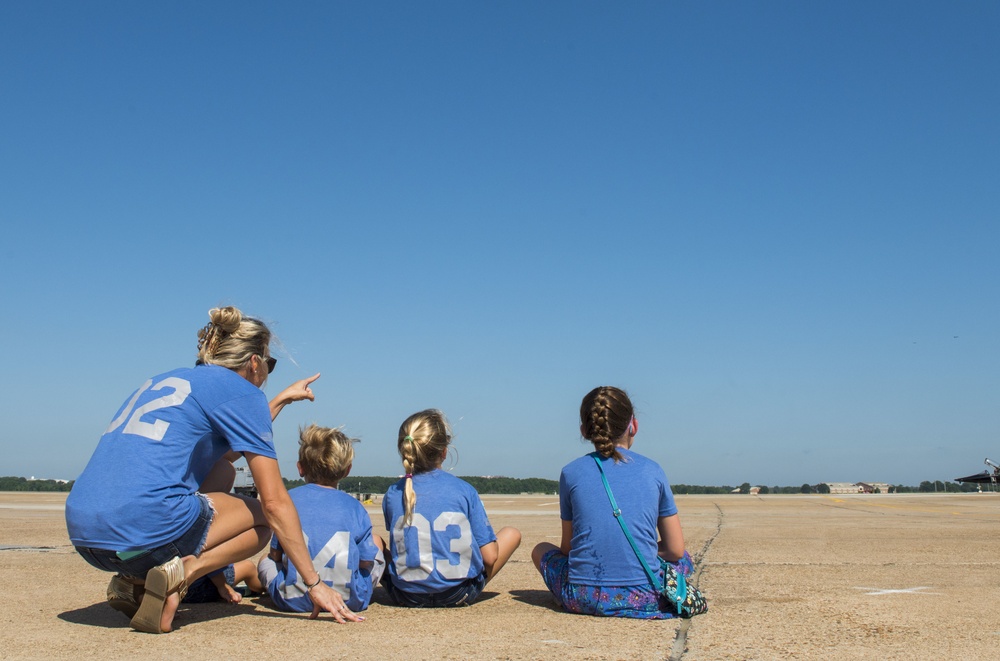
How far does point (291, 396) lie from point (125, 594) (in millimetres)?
1189

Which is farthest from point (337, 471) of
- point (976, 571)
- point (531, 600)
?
point (976, 571)

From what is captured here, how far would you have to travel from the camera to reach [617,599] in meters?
4.10

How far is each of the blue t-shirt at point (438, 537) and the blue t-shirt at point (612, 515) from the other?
1.86 ft

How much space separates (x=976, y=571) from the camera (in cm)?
621

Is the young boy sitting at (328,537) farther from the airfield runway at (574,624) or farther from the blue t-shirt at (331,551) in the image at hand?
the airfield runway at (574,624)

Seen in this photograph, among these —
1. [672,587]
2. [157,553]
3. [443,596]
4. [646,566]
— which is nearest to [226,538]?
[157,553]

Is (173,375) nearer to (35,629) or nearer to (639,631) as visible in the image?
(35,629)

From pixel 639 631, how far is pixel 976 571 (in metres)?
3.90

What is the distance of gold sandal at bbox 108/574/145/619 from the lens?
3758mm

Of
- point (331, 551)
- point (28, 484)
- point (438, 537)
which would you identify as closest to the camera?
point (331, 551)

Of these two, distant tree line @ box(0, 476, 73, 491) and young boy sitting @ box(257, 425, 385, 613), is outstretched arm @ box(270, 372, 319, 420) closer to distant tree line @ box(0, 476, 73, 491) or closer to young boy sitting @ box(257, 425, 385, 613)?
young boy sitting @ box(257, 425, 385, 613)

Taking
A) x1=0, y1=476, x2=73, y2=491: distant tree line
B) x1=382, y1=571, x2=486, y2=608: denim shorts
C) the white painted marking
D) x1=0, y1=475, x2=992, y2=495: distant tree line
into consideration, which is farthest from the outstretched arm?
x1=0, y1=476, x2=73, y2=491: distant tree line

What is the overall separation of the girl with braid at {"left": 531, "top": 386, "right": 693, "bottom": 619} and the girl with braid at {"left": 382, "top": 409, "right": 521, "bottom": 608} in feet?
1.73

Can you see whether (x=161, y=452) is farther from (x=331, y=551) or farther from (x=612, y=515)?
(x=612, y=515)
